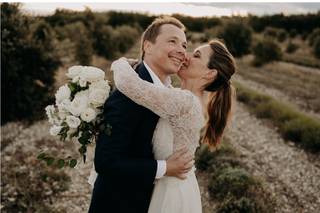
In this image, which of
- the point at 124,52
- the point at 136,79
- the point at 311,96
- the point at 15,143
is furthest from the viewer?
the point at 124,52

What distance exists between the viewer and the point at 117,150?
7.66 feet

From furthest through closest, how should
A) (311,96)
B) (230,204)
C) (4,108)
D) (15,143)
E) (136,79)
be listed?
(311,96), (4,108), (15,143), (230,204), (136,79)

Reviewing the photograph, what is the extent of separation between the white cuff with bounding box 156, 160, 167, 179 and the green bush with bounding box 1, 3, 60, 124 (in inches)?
367

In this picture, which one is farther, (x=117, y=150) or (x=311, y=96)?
(x=311, y=96)

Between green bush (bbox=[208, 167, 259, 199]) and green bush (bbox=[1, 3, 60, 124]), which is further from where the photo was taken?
green bush (bbox=[1, 3, 60, 124])

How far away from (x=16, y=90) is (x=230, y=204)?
23.9ft

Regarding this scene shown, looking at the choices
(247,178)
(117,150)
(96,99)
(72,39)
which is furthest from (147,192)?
(72,39)

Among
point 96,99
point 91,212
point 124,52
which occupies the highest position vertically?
point 96,99

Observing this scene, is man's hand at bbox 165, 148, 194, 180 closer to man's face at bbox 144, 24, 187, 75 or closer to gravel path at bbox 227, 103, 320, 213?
man's face at bbox 144, 24, 187, 75

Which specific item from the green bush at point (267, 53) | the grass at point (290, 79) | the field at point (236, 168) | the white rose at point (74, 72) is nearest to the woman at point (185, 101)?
the white rose at point (74, 72)

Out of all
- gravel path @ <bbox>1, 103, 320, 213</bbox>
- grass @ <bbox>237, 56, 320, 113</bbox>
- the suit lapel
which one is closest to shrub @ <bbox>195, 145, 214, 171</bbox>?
gravel path @ <bbox>1, 103, 320, 213</bbox>

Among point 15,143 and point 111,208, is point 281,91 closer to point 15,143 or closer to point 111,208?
point 15,143

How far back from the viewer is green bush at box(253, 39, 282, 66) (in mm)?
24836

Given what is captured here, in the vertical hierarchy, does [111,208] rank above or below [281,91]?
above
